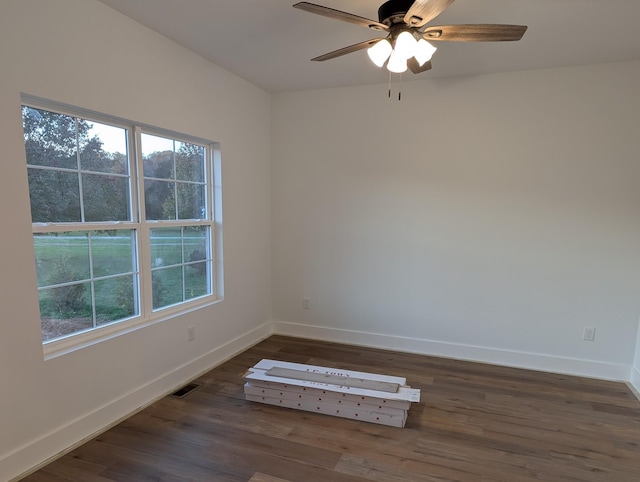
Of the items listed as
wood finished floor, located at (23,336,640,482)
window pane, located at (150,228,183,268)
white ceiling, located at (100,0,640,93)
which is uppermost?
white ceiling, located at (100,0,640,93)

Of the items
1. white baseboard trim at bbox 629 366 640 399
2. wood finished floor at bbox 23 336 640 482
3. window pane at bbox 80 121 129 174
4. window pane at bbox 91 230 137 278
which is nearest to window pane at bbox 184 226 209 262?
window pane at bbox 91 230 137 278

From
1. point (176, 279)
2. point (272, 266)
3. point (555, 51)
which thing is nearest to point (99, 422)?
point (176, 279)

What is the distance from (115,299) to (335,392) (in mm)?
1632

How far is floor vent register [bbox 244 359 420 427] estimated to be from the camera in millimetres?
2428

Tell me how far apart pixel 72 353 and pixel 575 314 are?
3.84 metres

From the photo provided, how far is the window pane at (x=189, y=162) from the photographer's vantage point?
3.04m

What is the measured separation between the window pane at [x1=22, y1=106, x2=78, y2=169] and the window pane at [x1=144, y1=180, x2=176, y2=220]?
1.81 ft

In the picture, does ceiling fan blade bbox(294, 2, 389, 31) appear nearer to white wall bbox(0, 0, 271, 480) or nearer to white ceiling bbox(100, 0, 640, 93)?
white ceiling bbox(100, 0, 640, 93)

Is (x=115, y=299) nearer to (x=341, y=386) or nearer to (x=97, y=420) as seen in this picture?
(x=97, y=420)

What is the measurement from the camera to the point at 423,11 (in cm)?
174

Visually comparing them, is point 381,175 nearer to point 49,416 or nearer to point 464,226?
point 464,226

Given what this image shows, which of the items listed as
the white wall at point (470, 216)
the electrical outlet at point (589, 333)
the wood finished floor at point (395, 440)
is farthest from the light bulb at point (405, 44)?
the electrical outlet at point (589, 333)

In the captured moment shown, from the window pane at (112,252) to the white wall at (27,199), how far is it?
0.43 meters

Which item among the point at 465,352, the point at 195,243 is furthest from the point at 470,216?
the point at 195,243
